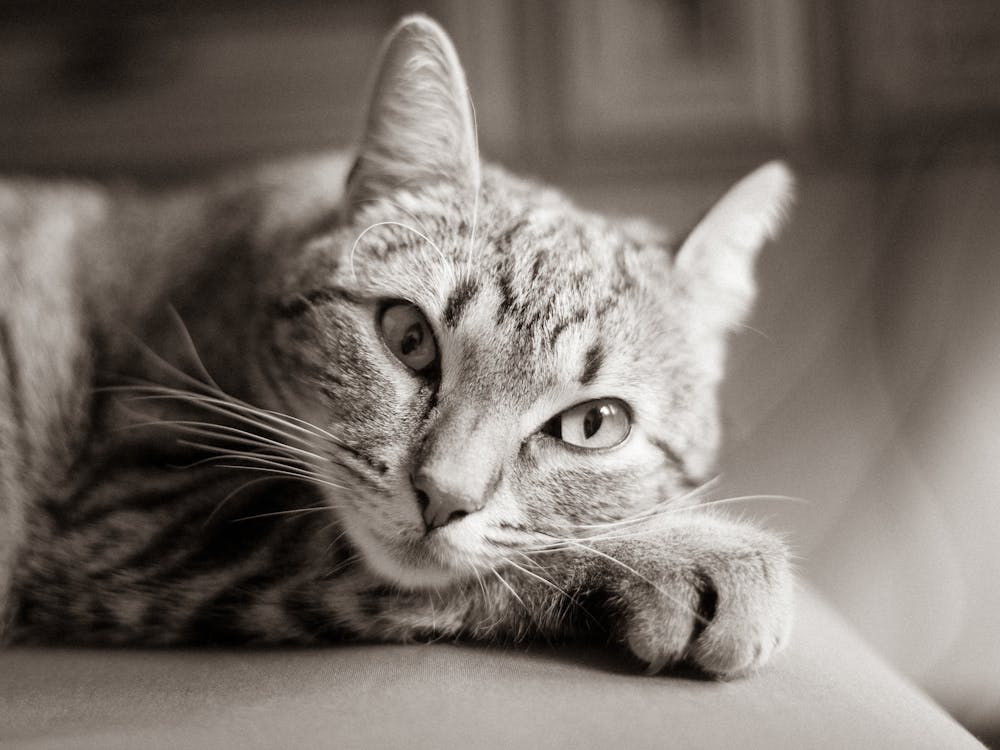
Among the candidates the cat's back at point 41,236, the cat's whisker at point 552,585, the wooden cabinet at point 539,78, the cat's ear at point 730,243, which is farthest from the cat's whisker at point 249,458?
the wooden cabinet at point 539,78

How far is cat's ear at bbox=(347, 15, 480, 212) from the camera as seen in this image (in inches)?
35.2

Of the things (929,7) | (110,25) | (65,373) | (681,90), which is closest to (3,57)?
(110,25)

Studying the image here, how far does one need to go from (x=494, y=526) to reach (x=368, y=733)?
0.20 m

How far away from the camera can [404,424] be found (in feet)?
2.53

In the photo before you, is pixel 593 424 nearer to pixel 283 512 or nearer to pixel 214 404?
pixel 283 512

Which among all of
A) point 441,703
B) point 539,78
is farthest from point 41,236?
point 539,78

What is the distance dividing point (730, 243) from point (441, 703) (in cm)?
64

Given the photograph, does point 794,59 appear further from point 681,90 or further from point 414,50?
point 414,50

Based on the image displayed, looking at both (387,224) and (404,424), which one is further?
(387,224)

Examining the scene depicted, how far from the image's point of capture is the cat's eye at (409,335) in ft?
A: 2.72

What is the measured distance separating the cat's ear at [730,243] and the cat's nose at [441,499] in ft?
1.37

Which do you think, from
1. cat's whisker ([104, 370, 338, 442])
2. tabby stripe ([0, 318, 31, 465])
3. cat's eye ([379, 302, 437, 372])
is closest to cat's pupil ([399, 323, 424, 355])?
cat's eye ([379, 302, 437, 372])

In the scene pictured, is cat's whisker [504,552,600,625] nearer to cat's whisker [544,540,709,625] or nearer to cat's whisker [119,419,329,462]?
cat's whisker [544,540,709,625]

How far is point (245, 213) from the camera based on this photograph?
44.7 inches
